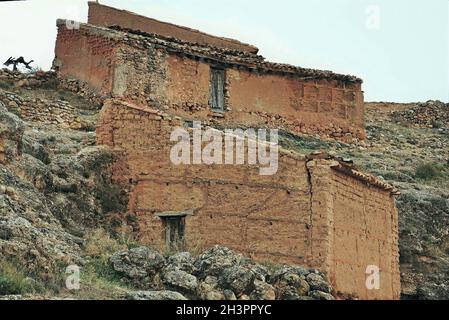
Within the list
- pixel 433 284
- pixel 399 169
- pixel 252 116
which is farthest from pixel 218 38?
pixel 433 284

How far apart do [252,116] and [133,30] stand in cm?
435

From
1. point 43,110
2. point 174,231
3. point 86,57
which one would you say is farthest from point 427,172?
point 174,231

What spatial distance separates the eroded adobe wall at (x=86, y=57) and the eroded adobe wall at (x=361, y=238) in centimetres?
909

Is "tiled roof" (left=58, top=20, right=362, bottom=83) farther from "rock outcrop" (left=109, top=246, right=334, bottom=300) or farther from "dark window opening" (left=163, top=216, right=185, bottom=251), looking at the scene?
"rock outcrop" (left=109, top=246, right=334, bottom=300)

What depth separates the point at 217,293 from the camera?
14.1 meters

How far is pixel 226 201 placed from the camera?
17109mm

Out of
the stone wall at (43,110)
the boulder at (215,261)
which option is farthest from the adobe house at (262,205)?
the stone wall at (43,110)

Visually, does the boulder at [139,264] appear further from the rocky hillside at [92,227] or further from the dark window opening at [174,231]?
the dark window opening at [174,231]

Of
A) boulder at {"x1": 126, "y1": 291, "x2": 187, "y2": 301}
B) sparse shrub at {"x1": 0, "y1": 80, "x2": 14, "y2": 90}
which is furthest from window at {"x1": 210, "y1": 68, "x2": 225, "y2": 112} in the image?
boulder at {"x1": 126, "y1": 291, "x2": 187, "y2": 301}

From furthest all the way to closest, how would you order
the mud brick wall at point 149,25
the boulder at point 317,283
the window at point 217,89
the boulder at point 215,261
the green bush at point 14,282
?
the mud brick wall at point 149,25, the window at point 217,89, the boulder at point 317,283, the boulder at point 215,261, the green bush at point 14,282

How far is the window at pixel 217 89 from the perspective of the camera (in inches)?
1058

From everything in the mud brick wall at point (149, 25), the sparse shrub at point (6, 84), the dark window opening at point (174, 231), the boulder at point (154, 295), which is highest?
the mud brick wall at point (149, 25)

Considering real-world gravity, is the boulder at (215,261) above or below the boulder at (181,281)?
above
